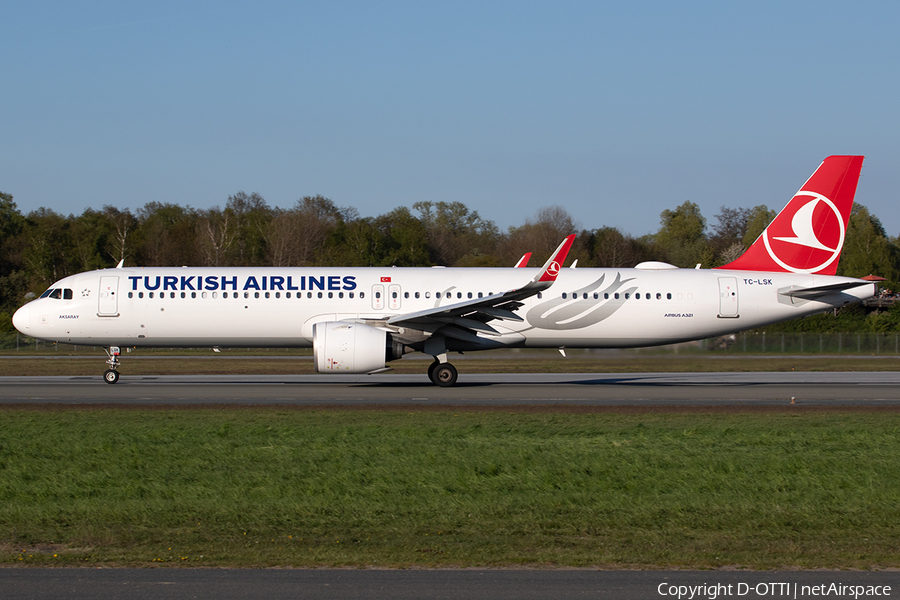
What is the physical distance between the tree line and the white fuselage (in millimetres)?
30738

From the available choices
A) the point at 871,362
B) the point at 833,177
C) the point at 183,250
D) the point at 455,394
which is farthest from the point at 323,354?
Answer: the point at 183,250

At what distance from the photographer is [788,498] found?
9289 mm

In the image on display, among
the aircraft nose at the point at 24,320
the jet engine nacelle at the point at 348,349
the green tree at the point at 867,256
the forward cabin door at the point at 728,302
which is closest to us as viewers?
the jet engine nacelle at the point at 348,349

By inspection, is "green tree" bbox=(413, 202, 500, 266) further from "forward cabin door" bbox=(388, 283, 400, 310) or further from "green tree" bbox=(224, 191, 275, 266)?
"forward cabin door" bbox=(388, 283, 400, 310)

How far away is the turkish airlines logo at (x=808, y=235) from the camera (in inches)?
1040

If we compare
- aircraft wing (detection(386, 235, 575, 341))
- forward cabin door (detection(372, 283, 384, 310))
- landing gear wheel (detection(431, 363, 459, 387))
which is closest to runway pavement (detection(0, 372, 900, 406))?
landing gear wheel (detection(431, 363, 459, 387))

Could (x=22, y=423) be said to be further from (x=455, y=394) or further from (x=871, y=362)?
(x=871, y=362)

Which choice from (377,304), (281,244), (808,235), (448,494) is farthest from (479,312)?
(281,244)

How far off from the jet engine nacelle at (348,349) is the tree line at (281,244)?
3316cm

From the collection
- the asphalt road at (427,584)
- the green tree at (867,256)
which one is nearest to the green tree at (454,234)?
the green tree at (867,256)

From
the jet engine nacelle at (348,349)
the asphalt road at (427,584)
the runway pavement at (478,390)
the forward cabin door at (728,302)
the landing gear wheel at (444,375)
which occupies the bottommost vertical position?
the asphalt road at (427,584)

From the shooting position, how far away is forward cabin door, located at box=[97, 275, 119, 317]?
950 inches

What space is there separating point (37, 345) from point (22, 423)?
37604 mm

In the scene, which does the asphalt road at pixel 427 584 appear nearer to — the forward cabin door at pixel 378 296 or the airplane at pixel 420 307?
the airplane at pixel 420 307
